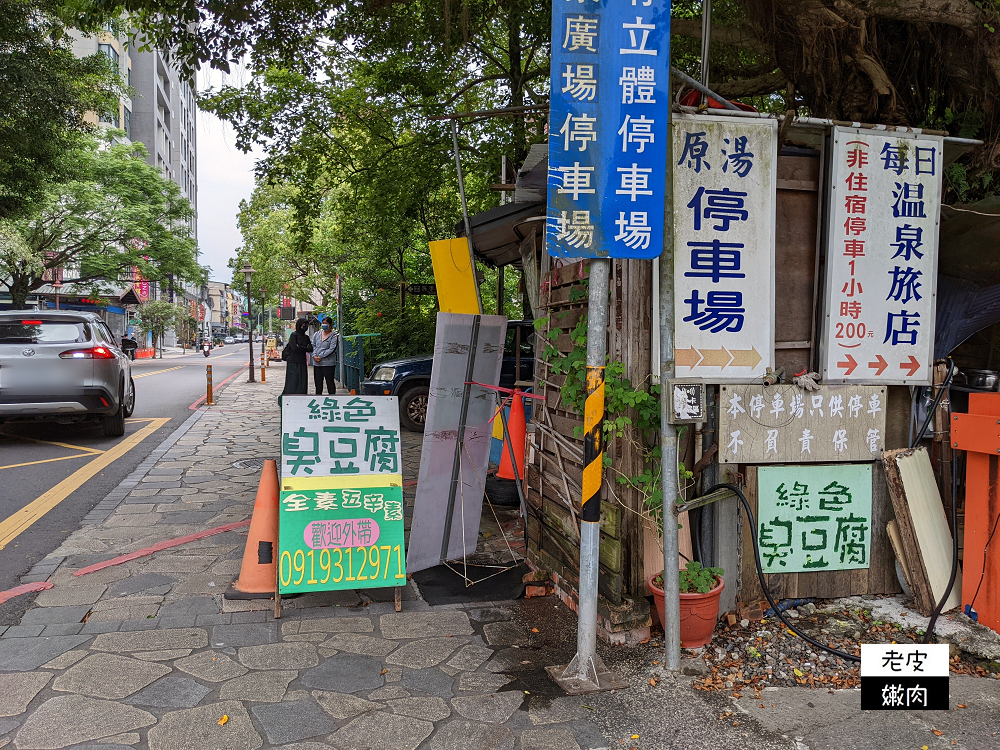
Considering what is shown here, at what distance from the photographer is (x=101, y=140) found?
106 feet

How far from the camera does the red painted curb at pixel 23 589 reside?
4.77 m

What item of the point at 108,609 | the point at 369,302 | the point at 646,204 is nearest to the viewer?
the point at 646,204

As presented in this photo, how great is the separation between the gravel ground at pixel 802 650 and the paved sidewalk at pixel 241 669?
0.92 m

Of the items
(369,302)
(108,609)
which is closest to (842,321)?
(108,609)

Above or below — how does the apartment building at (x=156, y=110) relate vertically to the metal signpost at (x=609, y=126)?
above

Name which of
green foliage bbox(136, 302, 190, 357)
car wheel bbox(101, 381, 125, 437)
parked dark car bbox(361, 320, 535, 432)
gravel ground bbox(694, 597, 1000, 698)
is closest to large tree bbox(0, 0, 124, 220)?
car wheel bbox(101, 381, 125, 437)

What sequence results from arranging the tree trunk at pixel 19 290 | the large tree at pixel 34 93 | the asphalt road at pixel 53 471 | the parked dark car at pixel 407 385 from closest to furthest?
the asphalt road at pixel 53 471, the large tree at pixel 34 93, the parked dark car at pixel 407 385, the tree trunk at pixel 19 290

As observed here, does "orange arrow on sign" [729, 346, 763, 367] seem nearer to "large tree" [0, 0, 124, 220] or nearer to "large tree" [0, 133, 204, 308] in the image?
"large tree" [0, 0, 124, 220]

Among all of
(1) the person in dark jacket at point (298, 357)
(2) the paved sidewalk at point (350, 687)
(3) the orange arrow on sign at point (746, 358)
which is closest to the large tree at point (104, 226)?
(1) the person in dark jacket at point (298, 357)

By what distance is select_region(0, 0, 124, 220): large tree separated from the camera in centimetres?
1045

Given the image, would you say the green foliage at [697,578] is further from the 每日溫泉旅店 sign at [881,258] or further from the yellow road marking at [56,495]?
the yellow road marking at [56,495]

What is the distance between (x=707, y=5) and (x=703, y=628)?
343cm

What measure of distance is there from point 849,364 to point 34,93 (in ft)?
39.8

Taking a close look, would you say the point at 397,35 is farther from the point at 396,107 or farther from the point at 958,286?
the point at 958,286
